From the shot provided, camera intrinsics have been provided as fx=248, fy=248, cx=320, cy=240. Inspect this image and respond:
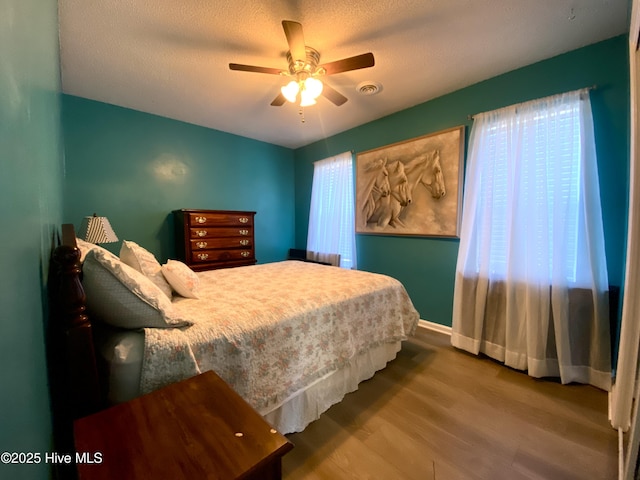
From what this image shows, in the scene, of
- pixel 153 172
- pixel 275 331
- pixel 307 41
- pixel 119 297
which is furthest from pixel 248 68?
pixel 153 172

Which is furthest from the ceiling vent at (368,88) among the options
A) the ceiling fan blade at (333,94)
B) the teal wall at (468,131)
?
the teal wall at (468,131)

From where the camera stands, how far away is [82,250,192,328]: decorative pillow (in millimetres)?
996

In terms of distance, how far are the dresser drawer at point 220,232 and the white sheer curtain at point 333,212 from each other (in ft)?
3.53

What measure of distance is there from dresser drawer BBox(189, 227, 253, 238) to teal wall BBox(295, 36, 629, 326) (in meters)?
1.36

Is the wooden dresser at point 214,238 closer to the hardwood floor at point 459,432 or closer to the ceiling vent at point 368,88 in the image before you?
the ceiling vent at point 368,88

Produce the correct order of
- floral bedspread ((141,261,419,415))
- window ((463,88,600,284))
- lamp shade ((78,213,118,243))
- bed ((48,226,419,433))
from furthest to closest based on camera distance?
lamp shade ((78,213,118,243)) < window ((463,88,600,284)) < floral bedspread ((141,261,419,415)) < bed ((48,226,419,433))

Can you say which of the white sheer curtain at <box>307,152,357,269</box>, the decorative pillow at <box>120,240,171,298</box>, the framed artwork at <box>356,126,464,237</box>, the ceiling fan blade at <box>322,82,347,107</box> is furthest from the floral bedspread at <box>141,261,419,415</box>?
the ceiling fan blade at <box>322,82,347,107</box>

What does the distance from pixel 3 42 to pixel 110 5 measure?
174 cm

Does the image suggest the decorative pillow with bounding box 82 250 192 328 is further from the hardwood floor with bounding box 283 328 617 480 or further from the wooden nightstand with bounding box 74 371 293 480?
the hardwood floor with bounding box 283 328 617 480

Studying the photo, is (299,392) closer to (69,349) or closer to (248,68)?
(69,349)

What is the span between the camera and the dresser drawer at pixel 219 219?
300 cm

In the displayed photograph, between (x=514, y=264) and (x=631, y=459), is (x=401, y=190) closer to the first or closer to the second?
(x=514, y=264)

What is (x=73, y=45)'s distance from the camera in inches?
71.9

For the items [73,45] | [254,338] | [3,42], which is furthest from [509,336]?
[73,45]
